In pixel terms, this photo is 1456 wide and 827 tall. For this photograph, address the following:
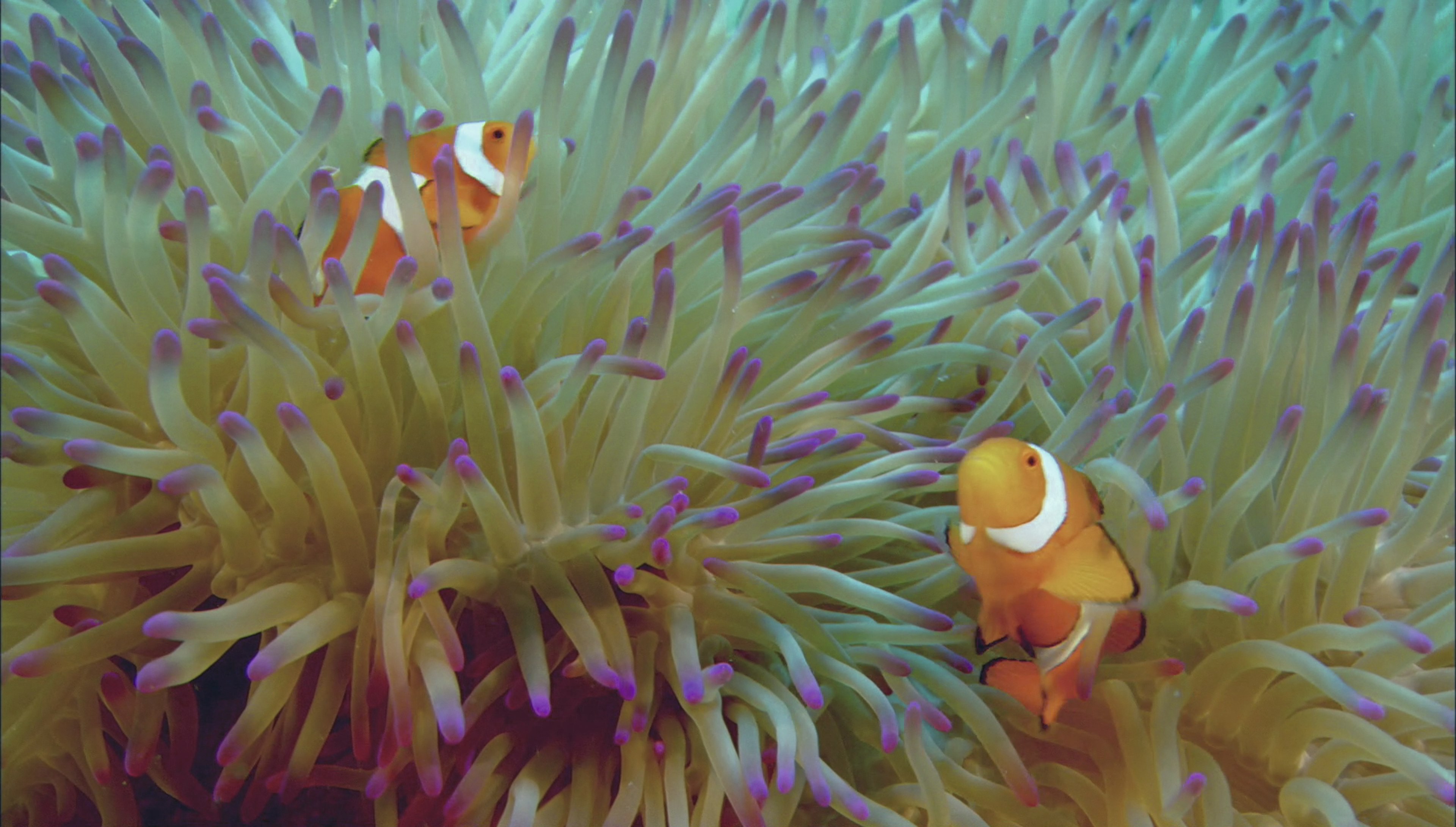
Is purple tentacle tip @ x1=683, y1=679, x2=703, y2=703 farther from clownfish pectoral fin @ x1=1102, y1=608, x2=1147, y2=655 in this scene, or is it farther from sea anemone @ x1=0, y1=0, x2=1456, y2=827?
clownfish pectoral fin @ x1=1102, y1=608, x2=1147, y2=655

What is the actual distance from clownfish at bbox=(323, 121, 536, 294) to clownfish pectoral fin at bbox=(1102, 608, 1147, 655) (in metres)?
0.71

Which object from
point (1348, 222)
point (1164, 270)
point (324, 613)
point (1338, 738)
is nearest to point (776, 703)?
point (324, 613)

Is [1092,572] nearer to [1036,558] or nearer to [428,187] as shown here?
[1036,558]

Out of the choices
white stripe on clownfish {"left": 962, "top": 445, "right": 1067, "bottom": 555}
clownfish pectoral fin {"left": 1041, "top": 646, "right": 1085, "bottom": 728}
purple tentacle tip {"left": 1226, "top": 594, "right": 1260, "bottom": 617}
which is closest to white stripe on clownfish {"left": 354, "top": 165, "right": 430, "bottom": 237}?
white stripe on clownfish {"left": 962, "top": 445, "right": 1067, "bottom": 555}

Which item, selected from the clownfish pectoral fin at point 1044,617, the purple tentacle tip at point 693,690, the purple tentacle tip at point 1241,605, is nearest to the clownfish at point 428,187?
the purple tentacle tip at point 693,690

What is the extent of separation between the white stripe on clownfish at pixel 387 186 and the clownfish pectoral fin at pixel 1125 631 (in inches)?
30.6

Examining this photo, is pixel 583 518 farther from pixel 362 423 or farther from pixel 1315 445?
pixel 1315 445

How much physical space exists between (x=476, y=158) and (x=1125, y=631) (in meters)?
0.80

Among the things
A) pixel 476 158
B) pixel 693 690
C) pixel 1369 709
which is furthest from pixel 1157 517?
pixel 476 158

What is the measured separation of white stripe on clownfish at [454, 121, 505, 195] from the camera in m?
1.13

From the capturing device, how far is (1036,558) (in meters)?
0.94

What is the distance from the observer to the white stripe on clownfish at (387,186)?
3.69 ft

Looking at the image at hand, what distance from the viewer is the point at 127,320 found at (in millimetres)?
1052

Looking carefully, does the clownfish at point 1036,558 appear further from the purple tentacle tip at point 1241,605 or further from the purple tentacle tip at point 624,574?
the purple tentacle tip at point 624,574
